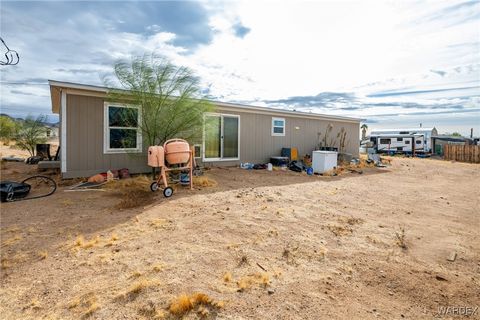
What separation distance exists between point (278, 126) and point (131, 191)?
720 centimetres

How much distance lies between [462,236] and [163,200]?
189 inches

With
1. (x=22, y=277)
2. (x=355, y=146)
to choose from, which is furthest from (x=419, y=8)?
(x=355, y=146)

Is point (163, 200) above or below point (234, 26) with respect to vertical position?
below

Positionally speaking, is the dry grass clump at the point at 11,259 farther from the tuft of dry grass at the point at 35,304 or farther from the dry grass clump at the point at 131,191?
the dry grass clump at the point at 131,191

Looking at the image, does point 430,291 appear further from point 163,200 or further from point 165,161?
point 165,161

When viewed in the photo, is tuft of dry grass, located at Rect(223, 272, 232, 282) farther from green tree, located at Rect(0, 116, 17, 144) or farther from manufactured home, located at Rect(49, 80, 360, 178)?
green tree, located at Rect(0, 116, 17, 144)

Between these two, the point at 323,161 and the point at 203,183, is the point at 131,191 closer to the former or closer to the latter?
the point at 203,183

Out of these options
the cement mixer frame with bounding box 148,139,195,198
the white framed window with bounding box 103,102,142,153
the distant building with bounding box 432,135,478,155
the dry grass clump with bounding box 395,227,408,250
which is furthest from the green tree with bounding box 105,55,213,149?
the distant building with bounding box 432,135,478,155

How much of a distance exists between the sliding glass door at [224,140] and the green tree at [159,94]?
2177 mm

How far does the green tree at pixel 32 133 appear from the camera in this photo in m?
12.1

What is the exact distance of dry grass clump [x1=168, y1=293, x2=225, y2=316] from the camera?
1.99m

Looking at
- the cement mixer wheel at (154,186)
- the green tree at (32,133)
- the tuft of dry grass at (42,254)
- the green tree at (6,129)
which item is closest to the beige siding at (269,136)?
the cement mixer wheel at (154,186)

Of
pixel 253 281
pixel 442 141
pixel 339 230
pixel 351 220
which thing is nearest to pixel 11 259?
pixel 253 281

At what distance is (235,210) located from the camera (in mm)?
4684
